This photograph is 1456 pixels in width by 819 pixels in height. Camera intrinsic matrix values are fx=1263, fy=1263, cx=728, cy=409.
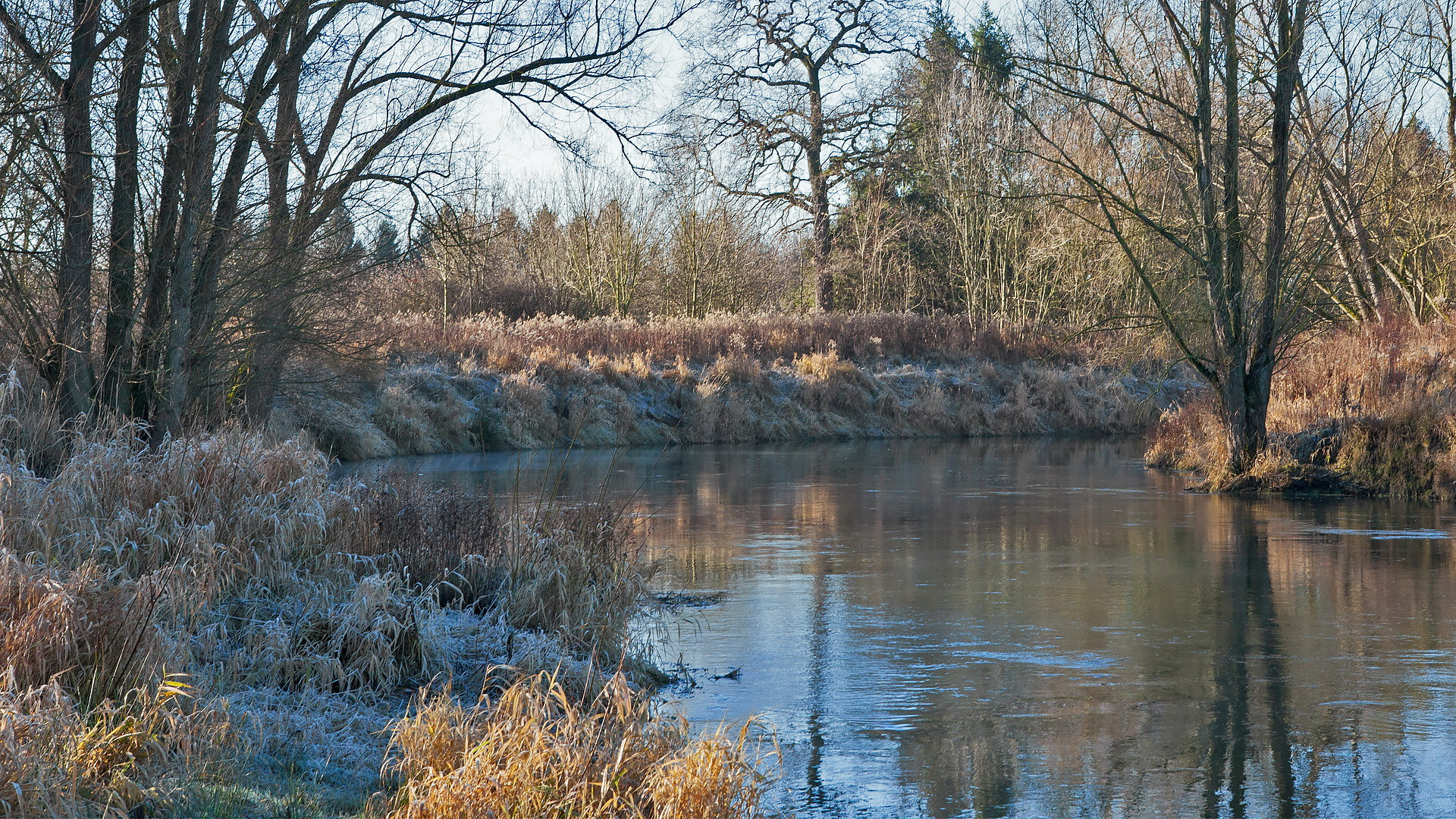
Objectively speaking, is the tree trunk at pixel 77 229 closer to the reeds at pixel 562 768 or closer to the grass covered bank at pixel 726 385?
the reeds at pixel 562 768

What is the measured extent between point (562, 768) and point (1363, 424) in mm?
15382

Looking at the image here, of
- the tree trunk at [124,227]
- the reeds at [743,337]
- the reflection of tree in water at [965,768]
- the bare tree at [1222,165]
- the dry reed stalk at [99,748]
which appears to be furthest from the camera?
the reeds at [743,337]

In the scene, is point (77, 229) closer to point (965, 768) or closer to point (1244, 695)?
point (965, 768)

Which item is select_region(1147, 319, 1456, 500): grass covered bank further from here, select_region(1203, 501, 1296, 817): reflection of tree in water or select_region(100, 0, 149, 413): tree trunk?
select_region(100, 0, 149, 413): tree trunk

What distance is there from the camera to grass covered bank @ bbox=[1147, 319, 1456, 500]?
1630 cm

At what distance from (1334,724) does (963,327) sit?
97.0 ft

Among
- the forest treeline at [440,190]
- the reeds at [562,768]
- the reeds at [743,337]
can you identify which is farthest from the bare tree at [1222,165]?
the reeds at [562,768]

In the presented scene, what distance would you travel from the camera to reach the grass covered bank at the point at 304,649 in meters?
4.60

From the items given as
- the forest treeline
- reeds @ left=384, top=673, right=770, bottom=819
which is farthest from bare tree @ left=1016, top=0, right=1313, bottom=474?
reeds @ left=384, top=673, right=770, bottom=819

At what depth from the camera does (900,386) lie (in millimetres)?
32406

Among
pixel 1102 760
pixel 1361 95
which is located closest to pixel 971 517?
pixel 1361 95

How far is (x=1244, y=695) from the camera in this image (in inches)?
285

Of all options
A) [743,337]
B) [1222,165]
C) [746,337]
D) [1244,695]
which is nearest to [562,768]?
[1244,695]

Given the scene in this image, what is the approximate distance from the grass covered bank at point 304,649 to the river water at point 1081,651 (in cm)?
79
